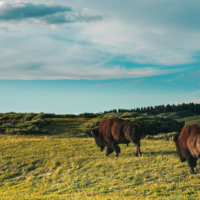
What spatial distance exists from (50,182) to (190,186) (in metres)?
6.52

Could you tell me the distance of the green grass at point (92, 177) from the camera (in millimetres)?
8211

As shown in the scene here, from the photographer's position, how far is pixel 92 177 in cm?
1053

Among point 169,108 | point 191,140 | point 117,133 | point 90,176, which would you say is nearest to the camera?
point 191,140

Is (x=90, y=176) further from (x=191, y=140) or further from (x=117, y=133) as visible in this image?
(x=191, y=140)

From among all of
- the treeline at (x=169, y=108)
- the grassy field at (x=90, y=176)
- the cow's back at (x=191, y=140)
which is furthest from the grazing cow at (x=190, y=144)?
the treeline at (x=169, y=108)

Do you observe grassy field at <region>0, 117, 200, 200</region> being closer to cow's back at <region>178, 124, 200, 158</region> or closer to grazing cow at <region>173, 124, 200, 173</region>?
A: grazing cow at <region>173, 124, 200, 173</region>

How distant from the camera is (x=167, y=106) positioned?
411ft

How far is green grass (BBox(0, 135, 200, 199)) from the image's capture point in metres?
8.21

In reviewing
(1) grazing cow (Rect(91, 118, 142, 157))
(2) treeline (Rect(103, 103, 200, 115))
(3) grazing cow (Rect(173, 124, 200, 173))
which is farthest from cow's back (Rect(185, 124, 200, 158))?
(2) treeline (Rect(103, 103, 200, 115))

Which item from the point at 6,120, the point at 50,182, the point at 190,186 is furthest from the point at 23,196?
the point at 6,120

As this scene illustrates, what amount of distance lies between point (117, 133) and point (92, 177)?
3034mm

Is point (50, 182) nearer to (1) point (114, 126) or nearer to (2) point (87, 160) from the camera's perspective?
(2) point (87, 160)

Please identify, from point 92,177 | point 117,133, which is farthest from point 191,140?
point 92,177

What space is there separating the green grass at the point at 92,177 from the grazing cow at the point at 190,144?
2.16 ft
